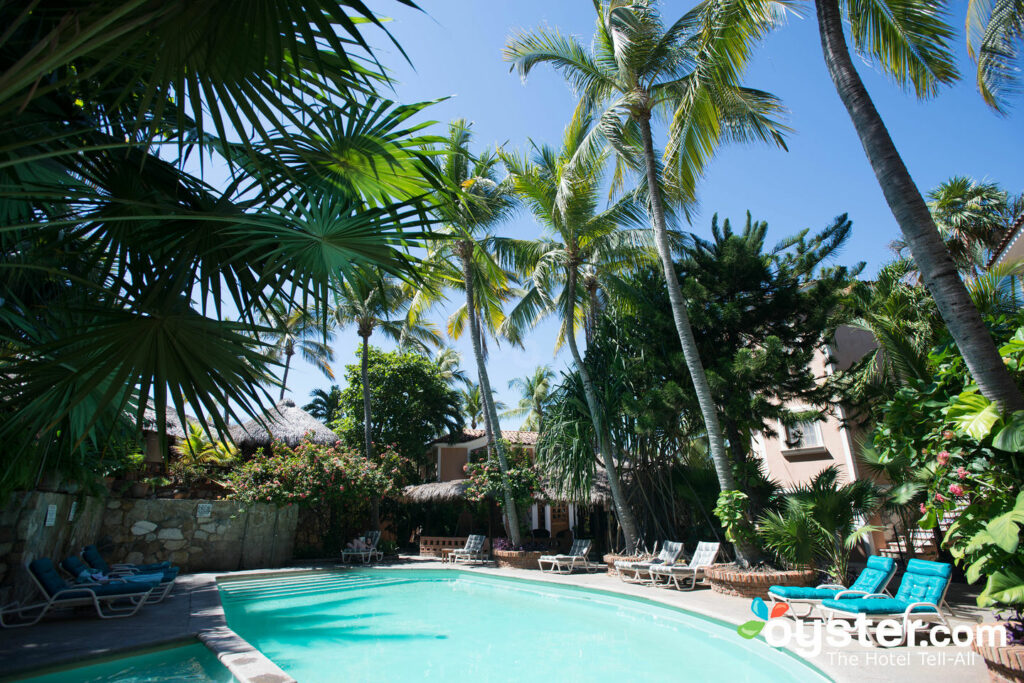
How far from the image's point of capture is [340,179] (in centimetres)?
425

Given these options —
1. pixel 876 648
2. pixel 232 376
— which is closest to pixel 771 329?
pixel 876 648

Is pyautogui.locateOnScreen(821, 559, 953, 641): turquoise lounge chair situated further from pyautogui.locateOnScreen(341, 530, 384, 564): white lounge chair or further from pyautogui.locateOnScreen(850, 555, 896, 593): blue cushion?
pyautogui.locateOnScreen(341, 530, 384, 564): white lounge chair

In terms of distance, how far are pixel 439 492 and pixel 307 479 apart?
4.64m

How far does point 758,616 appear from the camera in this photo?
7062 mm

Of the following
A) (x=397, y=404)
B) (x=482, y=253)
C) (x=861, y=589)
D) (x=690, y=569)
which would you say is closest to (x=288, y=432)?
(x=397, y=404)

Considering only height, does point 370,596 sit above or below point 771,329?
below

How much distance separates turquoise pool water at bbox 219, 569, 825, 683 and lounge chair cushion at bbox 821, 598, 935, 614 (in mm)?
785

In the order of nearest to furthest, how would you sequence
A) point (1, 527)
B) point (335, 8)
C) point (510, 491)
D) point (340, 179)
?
1. point (335, 8)
2. point (340, 179)
3. point (1, 527)
4. point (510, 491)

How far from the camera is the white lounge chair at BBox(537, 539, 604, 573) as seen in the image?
43.8ft

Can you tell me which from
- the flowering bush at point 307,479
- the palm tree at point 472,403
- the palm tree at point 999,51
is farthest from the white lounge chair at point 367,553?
the palm tree at point 999,51

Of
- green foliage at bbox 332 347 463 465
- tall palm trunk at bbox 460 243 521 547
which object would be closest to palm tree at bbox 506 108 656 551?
tall palm trunk at bbox 460 243 521 547

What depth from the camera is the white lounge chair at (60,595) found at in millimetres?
6938

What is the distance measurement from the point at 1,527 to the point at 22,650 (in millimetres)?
2234

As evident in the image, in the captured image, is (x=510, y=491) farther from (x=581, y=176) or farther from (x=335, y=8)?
(x=335, y=8)
